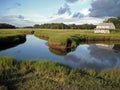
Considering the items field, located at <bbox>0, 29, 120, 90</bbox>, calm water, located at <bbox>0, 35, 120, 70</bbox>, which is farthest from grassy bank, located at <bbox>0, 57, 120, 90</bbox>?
calm water, located at <bbox>0, 35, 120, 70</bbox>

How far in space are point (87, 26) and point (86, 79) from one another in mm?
150730

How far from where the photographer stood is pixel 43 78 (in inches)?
455

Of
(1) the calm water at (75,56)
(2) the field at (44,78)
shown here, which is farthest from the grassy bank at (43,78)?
(1) the calm water at (75,56)

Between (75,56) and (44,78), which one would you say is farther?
(75,56)

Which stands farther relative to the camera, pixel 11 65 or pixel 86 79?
pixel 11 65

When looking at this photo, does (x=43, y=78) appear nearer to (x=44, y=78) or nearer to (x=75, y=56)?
(x=44, y=78)

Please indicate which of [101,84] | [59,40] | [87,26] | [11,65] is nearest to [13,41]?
[59,40]

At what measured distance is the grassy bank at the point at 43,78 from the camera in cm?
1062

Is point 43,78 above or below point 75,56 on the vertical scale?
above

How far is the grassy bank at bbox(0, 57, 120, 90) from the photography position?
1062 cm

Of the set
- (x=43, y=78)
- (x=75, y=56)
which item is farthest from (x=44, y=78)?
(x=75, y=56)

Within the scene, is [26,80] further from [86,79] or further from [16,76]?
[86,79]

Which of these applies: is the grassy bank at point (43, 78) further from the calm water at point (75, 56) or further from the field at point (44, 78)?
the calm water at point (75, 56)

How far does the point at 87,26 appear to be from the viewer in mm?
160625
